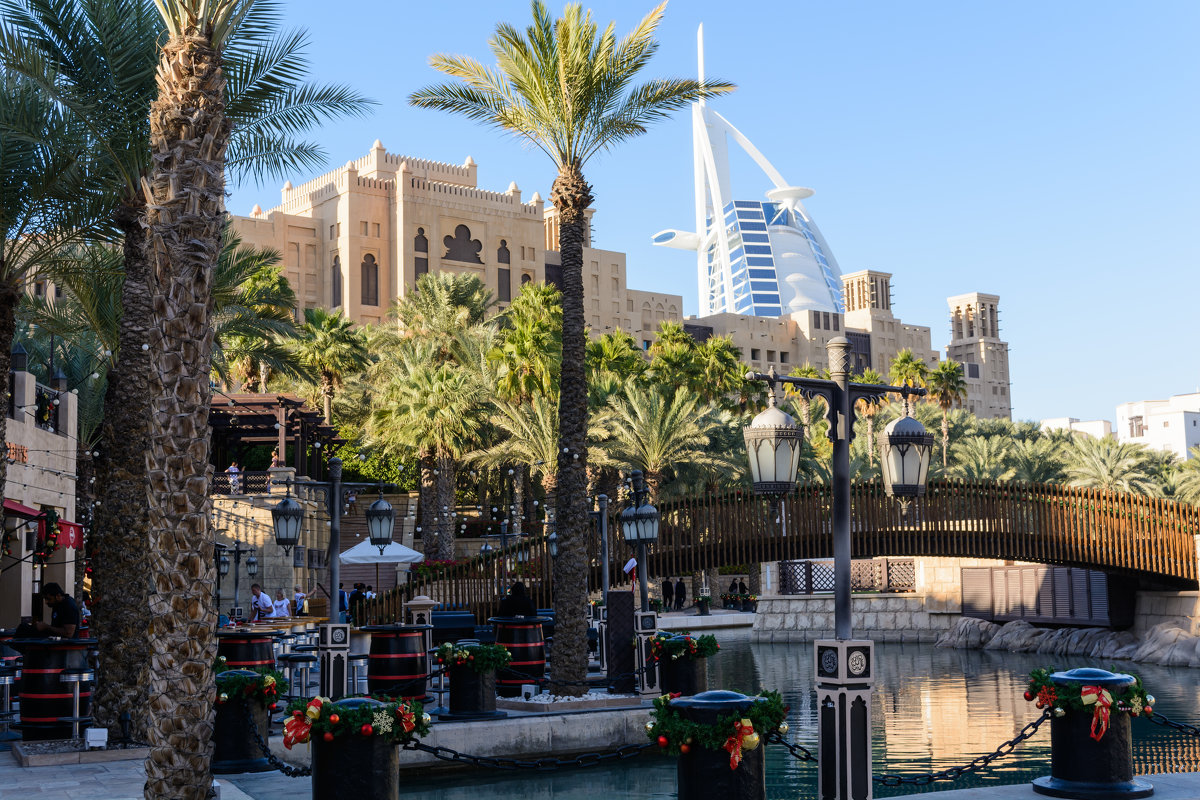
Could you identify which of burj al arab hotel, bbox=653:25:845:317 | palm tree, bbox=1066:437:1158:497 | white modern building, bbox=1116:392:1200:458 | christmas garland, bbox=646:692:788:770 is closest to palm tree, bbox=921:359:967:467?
palm tree, bbox=1066:437:1158:497

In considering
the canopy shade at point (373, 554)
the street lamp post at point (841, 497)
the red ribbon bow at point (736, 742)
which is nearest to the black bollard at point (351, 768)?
the red ribbon bow at point (736, 742)

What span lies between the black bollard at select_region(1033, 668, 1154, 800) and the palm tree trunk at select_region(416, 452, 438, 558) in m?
38.6

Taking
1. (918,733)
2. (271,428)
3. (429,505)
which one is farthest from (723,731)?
(429,505)

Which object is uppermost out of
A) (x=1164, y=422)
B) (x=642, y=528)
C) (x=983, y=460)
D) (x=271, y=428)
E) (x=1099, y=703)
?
(x=1164, y=422)

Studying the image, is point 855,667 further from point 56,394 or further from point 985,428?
point 985,428

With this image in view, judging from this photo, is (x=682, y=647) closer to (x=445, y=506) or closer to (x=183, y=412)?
(x=183, y=412)

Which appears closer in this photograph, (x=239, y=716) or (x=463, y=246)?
(x=239, y=716)

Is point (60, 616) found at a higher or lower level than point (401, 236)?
lower

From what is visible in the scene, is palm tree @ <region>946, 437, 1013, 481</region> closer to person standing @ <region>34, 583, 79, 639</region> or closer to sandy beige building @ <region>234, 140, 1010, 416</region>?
sandy beige building @ <region>234, 140, 1010, 416</region>

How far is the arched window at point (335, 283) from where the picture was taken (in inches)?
3666

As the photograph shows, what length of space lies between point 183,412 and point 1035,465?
57023 millimetres

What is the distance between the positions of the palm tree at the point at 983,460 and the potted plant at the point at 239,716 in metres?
46.4

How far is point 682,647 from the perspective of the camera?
1664 cm

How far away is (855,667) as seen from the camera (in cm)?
880
